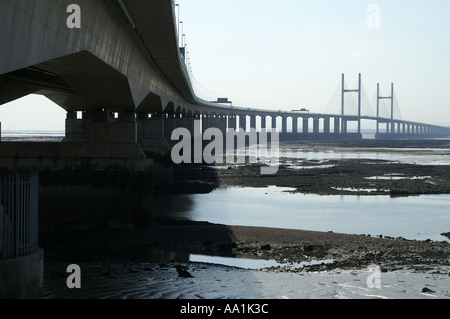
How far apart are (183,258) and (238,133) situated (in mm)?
132047

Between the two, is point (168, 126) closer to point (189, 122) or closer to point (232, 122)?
point (189, 122)

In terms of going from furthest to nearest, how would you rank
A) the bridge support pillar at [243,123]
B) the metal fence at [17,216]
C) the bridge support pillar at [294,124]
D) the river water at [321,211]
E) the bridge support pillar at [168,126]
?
the bridge support pillar at [294,124] < the bridge support pillar at [243,123] < the bridge support pillar at [168,126] < the river water at [321,211] < the metal fence at [17,216]

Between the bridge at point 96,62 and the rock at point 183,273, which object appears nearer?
the bridge at point 96,62

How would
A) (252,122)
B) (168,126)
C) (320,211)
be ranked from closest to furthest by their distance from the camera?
(320,211), (168,126), (252,122)

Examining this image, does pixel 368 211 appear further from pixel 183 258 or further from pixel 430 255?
pixel 183 258

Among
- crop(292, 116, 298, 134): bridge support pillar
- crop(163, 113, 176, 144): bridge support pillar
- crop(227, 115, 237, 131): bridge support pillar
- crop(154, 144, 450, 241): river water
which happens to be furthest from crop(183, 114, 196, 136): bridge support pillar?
crop(292, 116, 298, 134): bridge support pillar

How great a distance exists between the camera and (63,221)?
2506 centimetres

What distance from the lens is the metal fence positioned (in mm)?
10242

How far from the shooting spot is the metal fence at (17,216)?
1024 centimetres

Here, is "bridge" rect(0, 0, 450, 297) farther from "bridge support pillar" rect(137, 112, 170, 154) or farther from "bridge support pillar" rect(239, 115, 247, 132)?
"bridge support pillar" rect(239, 115, 247, 132)

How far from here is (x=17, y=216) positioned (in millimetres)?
10539

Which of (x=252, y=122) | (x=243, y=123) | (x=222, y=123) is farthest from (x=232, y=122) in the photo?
(x=222, y=123)

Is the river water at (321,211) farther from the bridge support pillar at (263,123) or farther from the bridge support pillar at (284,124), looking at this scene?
the bridge support pillar at (284,124)

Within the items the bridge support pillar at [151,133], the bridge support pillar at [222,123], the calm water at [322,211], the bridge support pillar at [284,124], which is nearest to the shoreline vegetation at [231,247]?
the calm water at [322,211]
